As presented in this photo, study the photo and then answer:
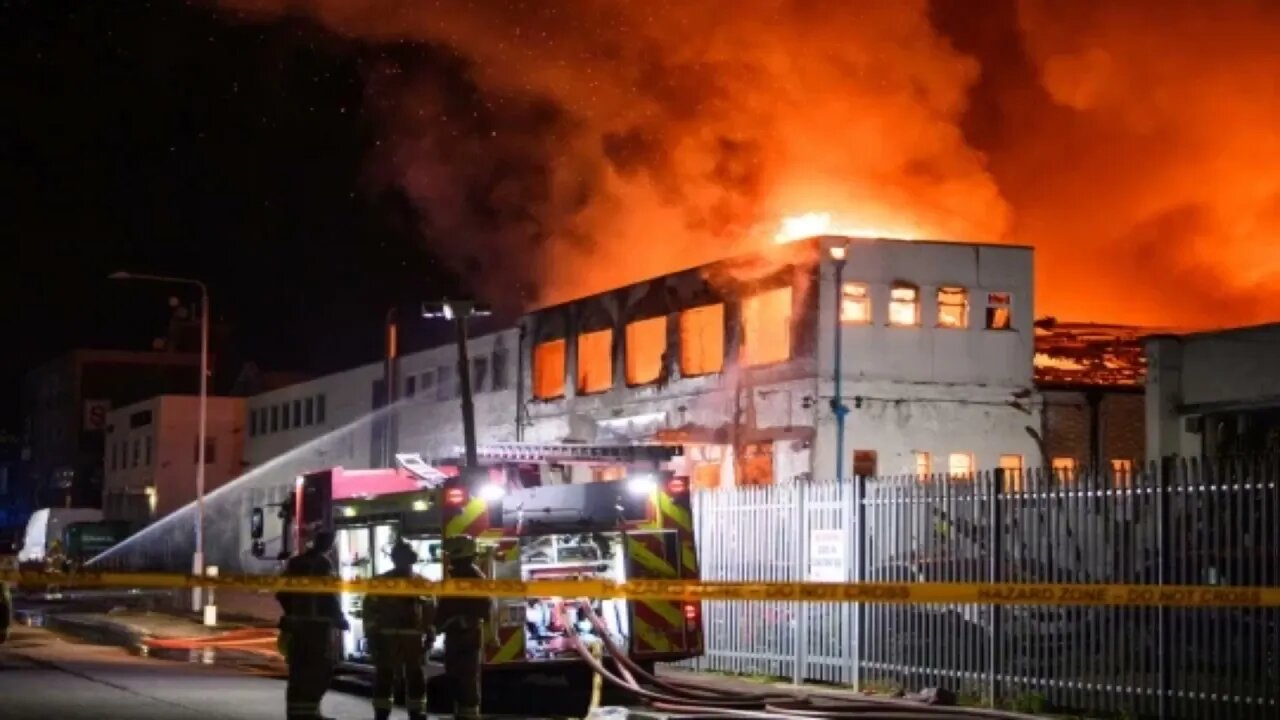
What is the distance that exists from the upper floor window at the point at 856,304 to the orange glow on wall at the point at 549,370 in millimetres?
9409

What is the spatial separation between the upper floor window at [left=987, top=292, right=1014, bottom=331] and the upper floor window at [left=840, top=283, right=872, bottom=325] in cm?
241

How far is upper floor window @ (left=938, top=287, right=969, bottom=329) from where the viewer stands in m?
32.2

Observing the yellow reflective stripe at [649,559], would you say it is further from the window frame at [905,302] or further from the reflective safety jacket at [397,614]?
the window frame at [905,302]

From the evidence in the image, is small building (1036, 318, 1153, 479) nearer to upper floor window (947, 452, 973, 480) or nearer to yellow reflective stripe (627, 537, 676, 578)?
upper floor window (947, 452, 973, 480)

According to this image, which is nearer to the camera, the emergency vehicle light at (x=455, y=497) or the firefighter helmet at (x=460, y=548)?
the firefighter helmet at (x=460, y=548)

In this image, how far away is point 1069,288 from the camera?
4488 cm

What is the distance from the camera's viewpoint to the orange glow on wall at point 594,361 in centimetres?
3753

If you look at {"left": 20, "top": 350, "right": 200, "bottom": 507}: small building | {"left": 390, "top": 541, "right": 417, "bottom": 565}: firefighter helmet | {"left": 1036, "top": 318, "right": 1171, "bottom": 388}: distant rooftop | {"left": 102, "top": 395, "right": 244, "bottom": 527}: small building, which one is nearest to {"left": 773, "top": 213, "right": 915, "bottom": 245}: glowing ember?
{"left": 1036, "top": 318, "right": 1171, "bottom": 388}: distant rooftop

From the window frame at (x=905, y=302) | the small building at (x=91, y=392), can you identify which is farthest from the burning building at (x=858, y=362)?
the small building at (x=91, y=392)

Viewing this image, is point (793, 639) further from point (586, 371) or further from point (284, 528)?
point (586, 371)

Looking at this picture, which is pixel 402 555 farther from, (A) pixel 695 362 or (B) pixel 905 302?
(A) pixel 695 362

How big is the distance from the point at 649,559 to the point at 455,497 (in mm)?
1766

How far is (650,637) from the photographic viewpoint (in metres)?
14.8

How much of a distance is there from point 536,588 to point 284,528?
682 cm
